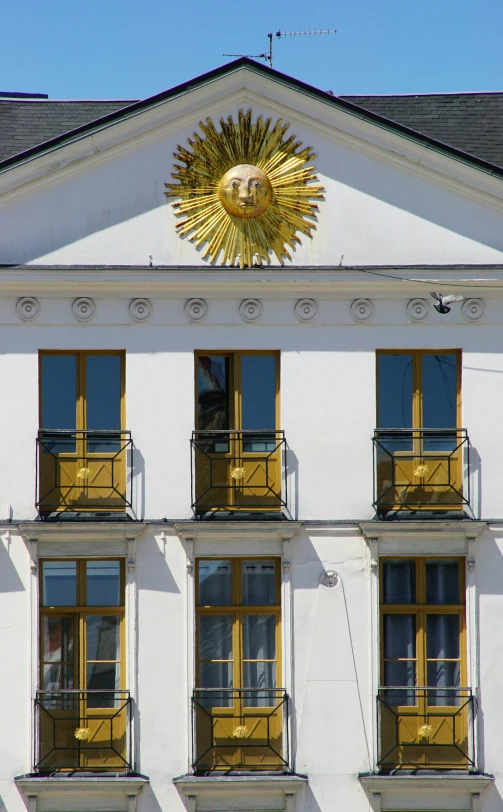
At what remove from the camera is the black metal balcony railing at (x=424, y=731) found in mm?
19953

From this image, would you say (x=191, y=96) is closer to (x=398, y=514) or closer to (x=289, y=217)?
(x=289, y=217)

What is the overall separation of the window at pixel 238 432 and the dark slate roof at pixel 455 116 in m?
4.85

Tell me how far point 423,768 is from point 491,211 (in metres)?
8.40

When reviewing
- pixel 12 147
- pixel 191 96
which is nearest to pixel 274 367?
pixel 191 96

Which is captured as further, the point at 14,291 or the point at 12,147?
the point at 12,147

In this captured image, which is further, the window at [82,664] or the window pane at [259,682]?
the window pane at [259,682]

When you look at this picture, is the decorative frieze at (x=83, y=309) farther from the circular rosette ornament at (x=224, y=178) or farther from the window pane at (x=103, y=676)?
the window pane at (x=103, y=676)

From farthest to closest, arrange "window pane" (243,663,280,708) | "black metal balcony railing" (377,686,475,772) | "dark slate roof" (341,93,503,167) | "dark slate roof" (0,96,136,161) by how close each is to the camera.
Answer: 1. "dark slate roof" (341,93,503,167)
2. "dark slate roof" (0,96,136,161)
3. "window pane" (243,663,280,708)
4. "black metal balcony railing" (377,686,475,772)

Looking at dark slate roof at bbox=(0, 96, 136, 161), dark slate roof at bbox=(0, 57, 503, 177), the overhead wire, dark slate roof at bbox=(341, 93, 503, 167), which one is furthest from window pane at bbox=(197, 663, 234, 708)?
dark slate roof at bbox=(341, 93, 503, 167)

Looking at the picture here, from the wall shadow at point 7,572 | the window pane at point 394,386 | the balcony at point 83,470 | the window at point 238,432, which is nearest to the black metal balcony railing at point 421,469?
the window pane at point 394,386

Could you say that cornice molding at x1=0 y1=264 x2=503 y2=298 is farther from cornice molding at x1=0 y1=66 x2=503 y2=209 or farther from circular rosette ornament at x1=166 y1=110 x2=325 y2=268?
cornice molding at x1=0 y1=66 x2=503 y2=209

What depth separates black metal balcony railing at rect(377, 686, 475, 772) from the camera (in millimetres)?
19953

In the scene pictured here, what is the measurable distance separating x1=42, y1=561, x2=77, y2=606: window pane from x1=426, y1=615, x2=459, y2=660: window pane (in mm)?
5393

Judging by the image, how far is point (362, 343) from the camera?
20.6m
